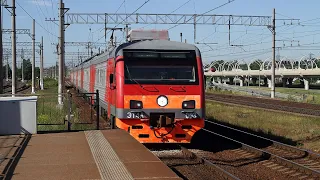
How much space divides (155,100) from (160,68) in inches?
36.1

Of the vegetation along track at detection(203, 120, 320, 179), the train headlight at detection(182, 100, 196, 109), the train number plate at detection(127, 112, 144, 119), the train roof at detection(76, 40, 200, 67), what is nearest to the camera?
the vegetation along track at detection(203, 120, 320, 179)

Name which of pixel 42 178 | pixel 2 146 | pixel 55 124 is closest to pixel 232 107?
pixel 55 124

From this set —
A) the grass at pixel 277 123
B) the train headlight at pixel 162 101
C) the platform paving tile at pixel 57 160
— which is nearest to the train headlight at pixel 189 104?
the train headlight at pixel 162 101

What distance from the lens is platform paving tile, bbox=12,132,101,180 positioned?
7.42 m

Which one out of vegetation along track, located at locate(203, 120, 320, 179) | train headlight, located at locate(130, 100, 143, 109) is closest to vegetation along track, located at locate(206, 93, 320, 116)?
vegetation along track, located at locate(203, 120, 320, 179)

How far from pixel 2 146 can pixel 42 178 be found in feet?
11.7

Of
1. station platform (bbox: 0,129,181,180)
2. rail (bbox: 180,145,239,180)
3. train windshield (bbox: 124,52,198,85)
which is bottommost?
rail (bbox: 180,145,239,180)

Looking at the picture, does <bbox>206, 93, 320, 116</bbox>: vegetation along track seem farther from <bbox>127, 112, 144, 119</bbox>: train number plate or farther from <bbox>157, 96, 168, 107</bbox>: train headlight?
<bbox>127, 112, 144, 119</bbox>: train number plate

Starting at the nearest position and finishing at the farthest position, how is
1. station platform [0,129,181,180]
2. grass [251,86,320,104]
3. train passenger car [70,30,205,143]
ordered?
station platform [0,129,181,180] → train passenger car [70,30,205,143] → grass [251,86,320,104]

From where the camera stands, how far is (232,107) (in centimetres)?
3256

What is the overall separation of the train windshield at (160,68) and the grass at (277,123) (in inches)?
183

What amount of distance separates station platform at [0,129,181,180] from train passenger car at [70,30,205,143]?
101 cm

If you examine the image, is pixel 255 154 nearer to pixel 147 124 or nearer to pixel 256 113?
pixel 147 124

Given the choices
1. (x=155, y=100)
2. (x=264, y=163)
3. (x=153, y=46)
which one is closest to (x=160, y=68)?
(x=153, y=46)
